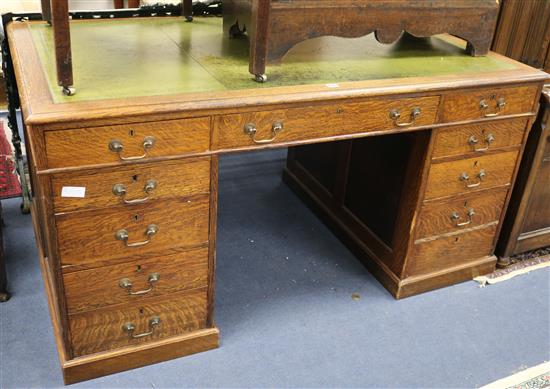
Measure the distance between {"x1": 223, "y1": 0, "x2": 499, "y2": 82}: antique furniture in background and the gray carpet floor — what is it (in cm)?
98

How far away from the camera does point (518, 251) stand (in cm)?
269

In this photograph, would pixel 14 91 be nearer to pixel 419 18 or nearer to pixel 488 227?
pixel 419 18

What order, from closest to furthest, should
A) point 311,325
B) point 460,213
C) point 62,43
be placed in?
1. point 62,43
2. point 311,325
3. point 460,213

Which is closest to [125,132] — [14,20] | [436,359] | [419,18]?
[14,20]

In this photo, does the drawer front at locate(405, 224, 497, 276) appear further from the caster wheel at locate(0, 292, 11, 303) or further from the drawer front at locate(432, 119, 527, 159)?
the caster wheel at locate(0, 292, 11, 303)

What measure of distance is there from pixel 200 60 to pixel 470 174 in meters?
1.16

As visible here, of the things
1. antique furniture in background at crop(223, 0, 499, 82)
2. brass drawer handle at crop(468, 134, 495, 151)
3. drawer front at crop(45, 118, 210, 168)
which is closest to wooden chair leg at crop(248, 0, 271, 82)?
antique furniture in background at crop(223, 0, 499, 82)

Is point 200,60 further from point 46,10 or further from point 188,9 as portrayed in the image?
point 46,10

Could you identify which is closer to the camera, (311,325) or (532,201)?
(311,325)

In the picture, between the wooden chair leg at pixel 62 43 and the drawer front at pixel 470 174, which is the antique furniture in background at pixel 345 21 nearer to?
the drawer front at pixel 470 174

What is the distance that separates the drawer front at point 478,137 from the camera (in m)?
2.17

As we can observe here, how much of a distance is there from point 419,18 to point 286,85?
2.13ft

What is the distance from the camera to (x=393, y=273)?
2.47m

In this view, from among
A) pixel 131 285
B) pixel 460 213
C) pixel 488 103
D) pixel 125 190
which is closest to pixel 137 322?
pixel 131 285
